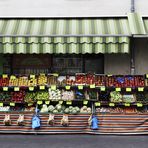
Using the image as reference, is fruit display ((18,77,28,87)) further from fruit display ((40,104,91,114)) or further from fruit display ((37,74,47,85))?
fruit display ((40,104,91,114))

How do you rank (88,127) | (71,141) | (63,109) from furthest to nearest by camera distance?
(63,109) → (88,127) → (71,141)

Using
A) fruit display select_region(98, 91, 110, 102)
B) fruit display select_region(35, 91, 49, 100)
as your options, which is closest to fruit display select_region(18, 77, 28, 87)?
fruit display select_region(35, 91, 49, 100)

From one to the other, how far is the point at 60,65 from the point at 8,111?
2468mm

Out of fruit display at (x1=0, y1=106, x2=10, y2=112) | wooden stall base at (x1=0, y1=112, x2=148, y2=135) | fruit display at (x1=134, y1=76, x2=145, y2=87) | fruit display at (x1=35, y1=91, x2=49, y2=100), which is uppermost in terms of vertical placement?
fruit display at (x1=134, y1=76, x2=145, y2=87)

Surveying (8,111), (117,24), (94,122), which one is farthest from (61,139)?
(117,24)

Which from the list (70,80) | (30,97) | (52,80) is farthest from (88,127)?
(30,97)

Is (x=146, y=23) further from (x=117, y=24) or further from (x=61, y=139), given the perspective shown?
(x=61, y=139)

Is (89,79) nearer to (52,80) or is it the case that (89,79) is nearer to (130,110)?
(52,80)

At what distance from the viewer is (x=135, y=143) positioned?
35.8 feet

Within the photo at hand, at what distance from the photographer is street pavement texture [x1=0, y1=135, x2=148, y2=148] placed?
35.0ft

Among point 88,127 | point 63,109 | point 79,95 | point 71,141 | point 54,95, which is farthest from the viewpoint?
point 79,95

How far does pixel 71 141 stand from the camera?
11.2 m

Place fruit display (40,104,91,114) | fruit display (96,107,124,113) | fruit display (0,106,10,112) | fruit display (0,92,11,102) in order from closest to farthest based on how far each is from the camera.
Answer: fruit display (40,104,91,114) < fruit display (96,107,124,113) < fruit display (0,106,10,112) < fruit display (0,92,11,102)

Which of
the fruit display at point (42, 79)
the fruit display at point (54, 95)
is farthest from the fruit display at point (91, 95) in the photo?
the fruit display at point (42, 79)
